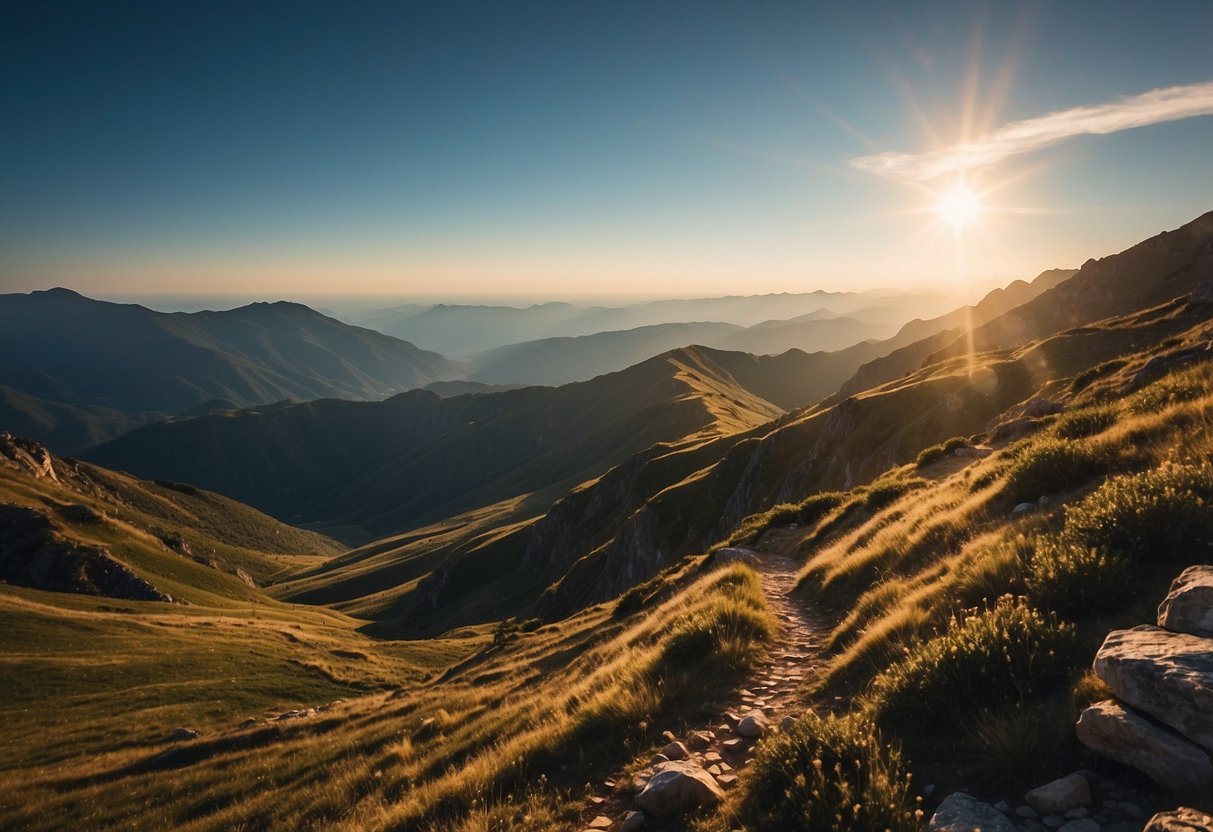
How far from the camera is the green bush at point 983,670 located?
562 centimetres

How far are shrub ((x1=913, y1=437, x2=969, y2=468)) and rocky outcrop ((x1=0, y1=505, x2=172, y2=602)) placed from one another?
90287 mm

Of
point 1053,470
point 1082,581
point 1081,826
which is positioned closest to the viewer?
point 1081,826

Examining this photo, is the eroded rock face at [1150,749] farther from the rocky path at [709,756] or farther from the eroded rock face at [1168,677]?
the rocky path at [709,756]

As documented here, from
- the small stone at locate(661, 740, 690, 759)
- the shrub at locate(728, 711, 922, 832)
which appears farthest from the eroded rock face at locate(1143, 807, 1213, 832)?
the small stone at locate(661, 740, 690, 759)

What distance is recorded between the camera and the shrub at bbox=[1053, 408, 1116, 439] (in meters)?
13.6

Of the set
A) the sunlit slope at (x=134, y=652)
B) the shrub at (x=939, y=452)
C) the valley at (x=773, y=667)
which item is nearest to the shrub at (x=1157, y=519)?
the valley at (x=773, y=667)

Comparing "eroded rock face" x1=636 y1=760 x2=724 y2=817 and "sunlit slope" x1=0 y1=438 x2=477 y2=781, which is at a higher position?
"eroded rock face" x1=636 y1=760 x2=724 y2=817

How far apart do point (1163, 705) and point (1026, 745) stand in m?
1.05

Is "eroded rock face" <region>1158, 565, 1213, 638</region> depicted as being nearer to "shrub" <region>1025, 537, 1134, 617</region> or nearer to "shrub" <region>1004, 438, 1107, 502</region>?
"shrub" <region>1025, 537, 1134, 617</region>

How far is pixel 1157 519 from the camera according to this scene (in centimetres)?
667

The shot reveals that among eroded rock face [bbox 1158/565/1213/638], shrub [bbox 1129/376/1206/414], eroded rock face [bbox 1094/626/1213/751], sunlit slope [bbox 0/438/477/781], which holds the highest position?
shrub [bbox 1129/376/1206/414]

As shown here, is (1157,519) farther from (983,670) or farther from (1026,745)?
(1026,745)

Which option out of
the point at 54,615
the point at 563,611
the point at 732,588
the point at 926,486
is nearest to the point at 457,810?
the point at 732,588

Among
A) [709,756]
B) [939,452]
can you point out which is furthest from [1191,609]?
[939,452]
